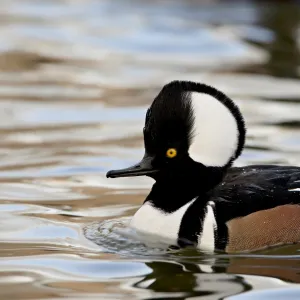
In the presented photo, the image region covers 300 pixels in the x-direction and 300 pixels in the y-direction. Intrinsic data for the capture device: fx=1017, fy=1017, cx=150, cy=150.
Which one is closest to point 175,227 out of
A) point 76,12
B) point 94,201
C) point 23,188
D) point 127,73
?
point 94,201

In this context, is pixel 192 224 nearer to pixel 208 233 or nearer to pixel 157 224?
pixel 208 233

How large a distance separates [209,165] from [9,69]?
724 cm

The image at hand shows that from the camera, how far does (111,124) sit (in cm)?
973

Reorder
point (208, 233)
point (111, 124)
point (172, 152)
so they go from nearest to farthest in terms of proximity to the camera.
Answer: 1. point (208, 233)
2. point (172, 152)
3. point (111, 124)

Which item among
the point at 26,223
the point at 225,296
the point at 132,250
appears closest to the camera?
the point at 225,296

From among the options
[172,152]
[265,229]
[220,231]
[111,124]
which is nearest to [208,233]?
[220,231]

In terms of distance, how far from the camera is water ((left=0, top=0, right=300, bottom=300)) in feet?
16.9

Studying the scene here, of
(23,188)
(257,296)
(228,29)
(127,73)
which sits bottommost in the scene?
(257,296)

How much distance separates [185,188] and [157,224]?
10.1 inches

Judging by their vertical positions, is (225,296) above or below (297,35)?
below

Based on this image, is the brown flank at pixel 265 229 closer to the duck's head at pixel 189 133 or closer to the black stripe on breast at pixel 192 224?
the black stripe on breast at pixel 192 224

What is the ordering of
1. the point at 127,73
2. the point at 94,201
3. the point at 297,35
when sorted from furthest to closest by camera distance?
1. the point at 297,35
2. the point at 127,73
3. the point at 94,201

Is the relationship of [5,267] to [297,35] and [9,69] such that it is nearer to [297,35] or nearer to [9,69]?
[9,69]

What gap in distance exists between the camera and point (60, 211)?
258 inches
